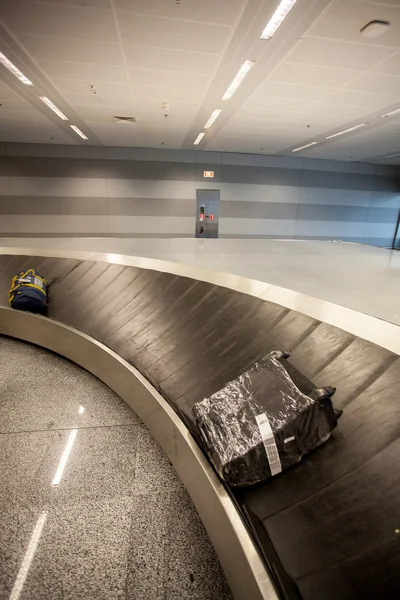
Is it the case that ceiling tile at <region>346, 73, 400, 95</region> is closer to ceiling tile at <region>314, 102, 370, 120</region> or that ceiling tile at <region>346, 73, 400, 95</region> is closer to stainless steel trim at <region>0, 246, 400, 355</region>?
ceiling tile at <region>314, 102, 370, 120</region>

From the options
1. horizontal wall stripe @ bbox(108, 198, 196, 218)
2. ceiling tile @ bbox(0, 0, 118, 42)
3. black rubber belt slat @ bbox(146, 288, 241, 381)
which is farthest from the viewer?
horizontal wall stripe @ bbox(108, 198, 196, 218)

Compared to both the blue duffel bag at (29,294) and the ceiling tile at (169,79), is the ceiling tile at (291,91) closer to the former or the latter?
the ceiling tile at (169,79)

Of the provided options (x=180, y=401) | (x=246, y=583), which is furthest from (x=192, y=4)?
(x=246, y=583)

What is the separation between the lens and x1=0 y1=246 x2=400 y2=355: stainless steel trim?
50.5 inches

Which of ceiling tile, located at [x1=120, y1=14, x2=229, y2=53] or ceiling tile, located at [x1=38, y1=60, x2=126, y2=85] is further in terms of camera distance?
ceiling tile, located at [x1=38, y1=60, x2=126, y2=85]

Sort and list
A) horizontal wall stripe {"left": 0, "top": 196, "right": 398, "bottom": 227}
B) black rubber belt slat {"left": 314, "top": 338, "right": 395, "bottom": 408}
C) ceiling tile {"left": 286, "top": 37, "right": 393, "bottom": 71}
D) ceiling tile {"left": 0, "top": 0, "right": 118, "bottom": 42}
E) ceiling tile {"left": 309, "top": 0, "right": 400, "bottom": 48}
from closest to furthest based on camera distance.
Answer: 1. black rubber belt slat {"left": 314, "top": 338, "right": 395, "bottom": 408}
2. ceiling tile {"left": 309, "top": 0, "right": 400, "bottom": 48}
3. ceiling tile {"left": 0, "top": 0, "right": 118, "bottom": 42}
4. ceiling tile {"left": 286, "top": 37, "right": 393, "bottom": 71}
5. horizontal wall stripe {"left": 0, "top": 196, "right": 398, "bottom": 227}

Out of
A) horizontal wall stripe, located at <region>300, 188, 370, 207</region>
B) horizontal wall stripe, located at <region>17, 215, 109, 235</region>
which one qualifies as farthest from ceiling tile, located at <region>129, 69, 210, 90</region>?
horizontal wall stripe, located at <region>300, 188, 370, 207</region>

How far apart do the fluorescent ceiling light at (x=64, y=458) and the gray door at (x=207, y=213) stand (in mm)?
7479

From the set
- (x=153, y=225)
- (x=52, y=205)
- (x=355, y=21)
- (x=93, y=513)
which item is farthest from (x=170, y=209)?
(x=93, y=513)

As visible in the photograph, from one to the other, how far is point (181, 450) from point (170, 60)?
3.80m

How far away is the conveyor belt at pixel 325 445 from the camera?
2.59 feet

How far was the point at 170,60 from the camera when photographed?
3176 millimetres

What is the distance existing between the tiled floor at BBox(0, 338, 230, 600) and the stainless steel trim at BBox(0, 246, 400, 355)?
4.24ft

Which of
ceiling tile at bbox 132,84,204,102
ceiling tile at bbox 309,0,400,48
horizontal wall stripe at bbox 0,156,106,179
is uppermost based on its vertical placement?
ceiling tile at bbox 132,84,204,102
